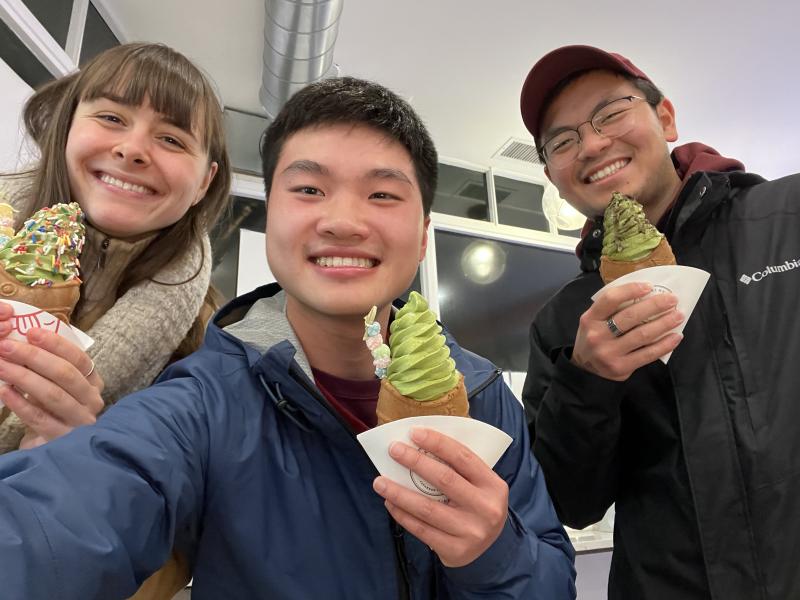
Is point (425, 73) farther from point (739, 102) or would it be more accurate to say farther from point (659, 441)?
point (659, 441)

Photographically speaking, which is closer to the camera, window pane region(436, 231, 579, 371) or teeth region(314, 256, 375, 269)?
teeth region(314, 256, 375, 269)

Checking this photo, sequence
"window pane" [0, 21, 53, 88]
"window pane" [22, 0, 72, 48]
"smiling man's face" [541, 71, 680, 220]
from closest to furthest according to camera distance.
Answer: "smiling man's face" [541, 71, 680, 220], "window pane" [0, 21, 53, 88], "window pane" [22, 0, 72, 48]

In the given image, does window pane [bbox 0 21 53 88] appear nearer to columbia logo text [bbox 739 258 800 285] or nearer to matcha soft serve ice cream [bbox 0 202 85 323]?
matcha soft serve ice cream [bbox 0 202 85 323]

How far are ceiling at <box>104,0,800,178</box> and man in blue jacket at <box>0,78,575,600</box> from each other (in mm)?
3379

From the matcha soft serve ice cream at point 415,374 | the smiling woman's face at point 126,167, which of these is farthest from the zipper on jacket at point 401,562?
the smiling woman's face at point 126,167

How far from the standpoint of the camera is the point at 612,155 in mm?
1940

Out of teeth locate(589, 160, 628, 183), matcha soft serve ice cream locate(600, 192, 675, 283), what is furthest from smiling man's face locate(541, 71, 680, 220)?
matcha soft serve ice cream locate(600, 192, 675, 283)

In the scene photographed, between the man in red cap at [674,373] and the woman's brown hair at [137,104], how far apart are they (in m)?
1.42

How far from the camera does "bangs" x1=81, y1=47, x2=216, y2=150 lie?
5.69ft

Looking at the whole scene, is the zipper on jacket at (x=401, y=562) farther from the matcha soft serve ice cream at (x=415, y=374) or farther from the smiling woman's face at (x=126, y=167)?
the smiling woman's face at (x=126, y=167)

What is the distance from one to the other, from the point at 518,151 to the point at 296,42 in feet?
11.8

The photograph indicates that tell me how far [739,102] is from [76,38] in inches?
273

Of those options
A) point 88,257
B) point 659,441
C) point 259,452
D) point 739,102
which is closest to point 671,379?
point 659,441

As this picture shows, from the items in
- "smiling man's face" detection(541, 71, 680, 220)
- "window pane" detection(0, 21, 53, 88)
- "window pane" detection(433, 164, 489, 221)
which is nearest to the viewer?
"smiling man's face" detection(541, 71, 680, 220)
